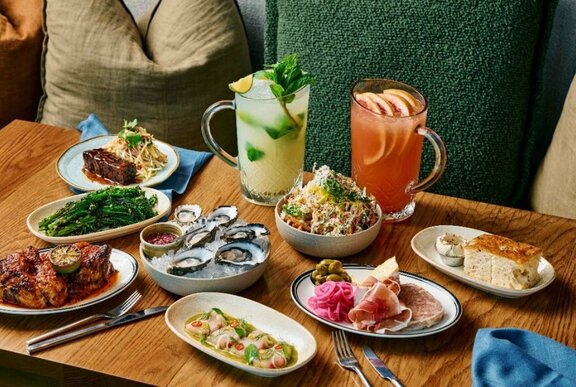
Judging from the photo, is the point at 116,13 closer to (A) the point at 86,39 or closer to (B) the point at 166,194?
(A) the point at 86,39

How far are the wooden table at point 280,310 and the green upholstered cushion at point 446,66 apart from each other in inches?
18.2

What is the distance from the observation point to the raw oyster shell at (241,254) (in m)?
1.43

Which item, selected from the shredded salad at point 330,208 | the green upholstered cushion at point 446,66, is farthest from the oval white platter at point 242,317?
the green upholstered cushion at point 446,66

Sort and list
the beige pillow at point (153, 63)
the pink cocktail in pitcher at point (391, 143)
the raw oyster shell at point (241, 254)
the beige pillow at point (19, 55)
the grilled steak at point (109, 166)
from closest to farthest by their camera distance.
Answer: the raw oyster shell at point (241, 254), the pink cocktail in pitcher at point (391, 143), the grilled steak at point (109, 166), the beige pillow at point (153, 63), the beige pillow at point (19, 55)

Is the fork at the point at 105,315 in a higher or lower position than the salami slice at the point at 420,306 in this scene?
lower

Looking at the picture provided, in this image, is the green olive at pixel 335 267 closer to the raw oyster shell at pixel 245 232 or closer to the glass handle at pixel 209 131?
the raw oyster shell at pixel 245 232

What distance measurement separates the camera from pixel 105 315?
1.37 metres

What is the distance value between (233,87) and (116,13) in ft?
3.64

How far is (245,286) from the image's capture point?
1441mm

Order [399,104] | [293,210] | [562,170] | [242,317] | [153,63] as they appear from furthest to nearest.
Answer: [153,63]
[562,170]
[399,104]
[293,210]
[242,317]

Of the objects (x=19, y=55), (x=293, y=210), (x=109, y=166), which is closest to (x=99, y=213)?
(x=109, y=166)

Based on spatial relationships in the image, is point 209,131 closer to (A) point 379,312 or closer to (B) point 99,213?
(B) point 99,213

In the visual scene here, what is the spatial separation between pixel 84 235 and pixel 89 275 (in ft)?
0.62

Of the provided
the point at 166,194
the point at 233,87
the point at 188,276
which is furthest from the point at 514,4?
the point at 188,276
